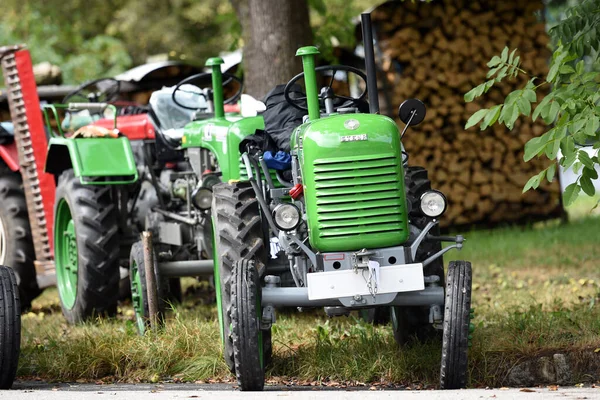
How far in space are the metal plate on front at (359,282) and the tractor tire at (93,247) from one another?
318 centimetres

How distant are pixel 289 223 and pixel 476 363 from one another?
144 centimetres

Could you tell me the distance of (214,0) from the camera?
83.8 ft

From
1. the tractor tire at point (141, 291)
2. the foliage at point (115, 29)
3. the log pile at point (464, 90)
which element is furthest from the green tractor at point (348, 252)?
the foliage at point (115, 29)

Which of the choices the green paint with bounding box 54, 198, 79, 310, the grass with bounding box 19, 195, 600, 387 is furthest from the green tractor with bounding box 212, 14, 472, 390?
the green paint with bounding box 54, 198, 79, 310

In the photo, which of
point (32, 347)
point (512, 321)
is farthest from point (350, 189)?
point (32, 347)

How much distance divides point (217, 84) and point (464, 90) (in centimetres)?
640

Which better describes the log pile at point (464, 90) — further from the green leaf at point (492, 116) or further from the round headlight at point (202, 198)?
the green leaf at point (492, 116)

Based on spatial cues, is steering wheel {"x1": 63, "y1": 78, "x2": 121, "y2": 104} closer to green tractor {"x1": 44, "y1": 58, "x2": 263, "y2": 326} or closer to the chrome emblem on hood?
green tractor {"x1": 44, "y1": 58, "x2": 263, "y2": 326}

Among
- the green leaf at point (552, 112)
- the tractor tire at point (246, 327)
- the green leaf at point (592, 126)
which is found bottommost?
the tractor tire at point (246, 327)

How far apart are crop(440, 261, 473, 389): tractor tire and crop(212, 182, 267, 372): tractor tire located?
1.06 meters

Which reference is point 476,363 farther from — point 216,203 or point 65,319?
point 65,319

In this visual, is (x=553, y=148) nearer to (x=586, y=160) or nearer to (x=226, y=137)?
(x=586, y=160)

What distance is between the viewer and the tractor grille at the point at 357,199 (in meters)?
6.17

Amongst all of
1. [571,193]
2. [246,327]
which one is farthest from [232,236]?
[571,193]
